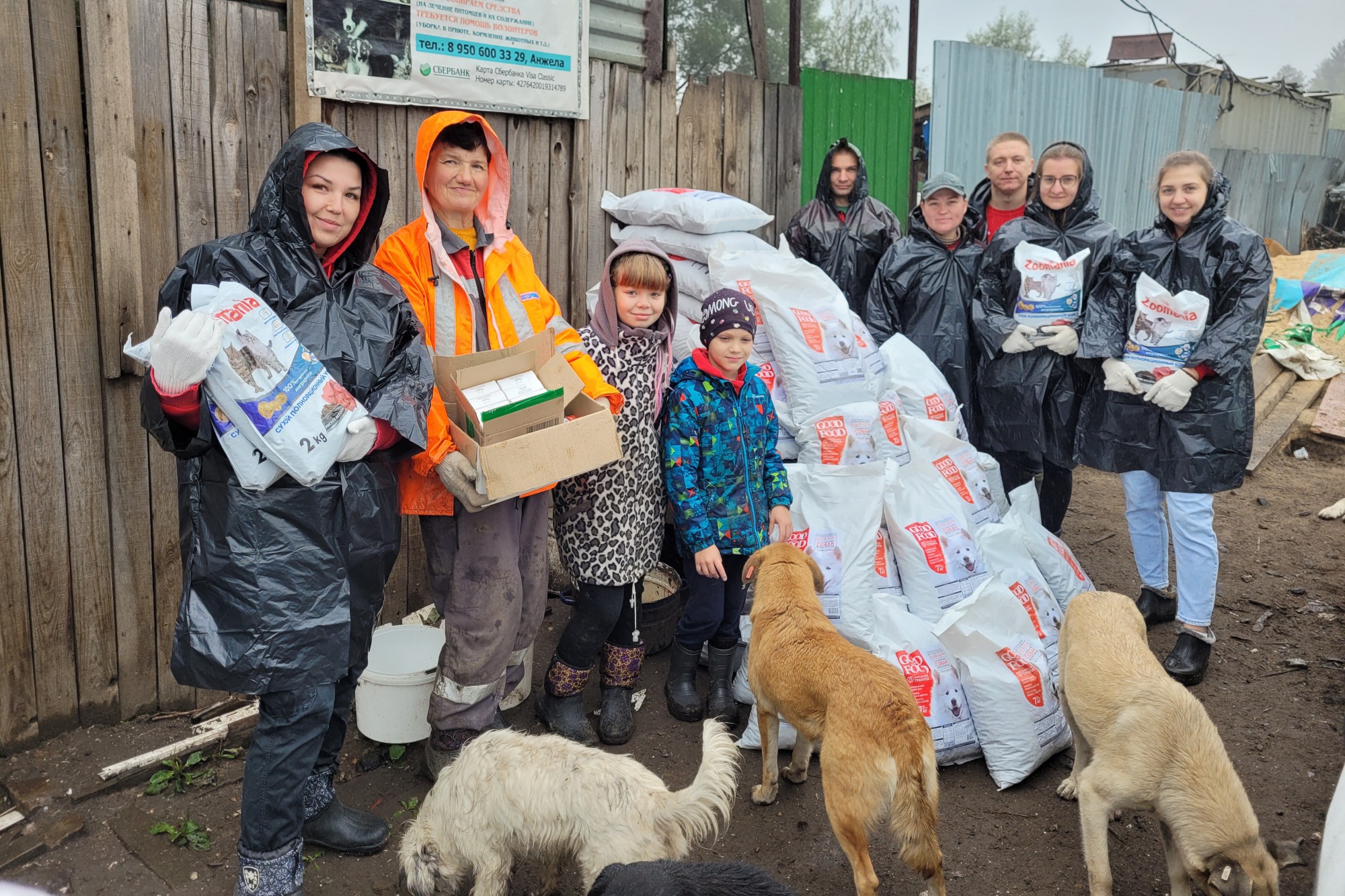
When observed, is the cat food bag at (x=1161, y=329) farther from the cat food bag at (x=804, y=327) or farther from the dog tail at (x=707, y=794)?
the dog tail at (x=707, y=794)

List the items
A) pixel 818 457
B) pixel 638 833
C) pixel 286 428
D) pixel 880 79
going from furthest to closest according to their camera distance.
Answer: pixel 880 79 < pixel 818 457 < pixel 638 833 < pixel 286 428

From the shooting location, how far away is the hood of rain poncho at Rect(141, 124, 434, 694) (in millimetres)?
2428

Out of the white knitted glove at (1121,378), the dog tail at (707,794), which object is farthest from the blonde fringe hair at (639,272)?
the white knitted glove at (1121,378)

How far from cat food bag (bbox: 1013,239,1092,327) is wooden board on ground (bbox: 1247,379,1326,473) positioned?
3.67m

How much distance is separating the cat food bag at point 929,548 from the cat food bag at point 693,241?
139 cm

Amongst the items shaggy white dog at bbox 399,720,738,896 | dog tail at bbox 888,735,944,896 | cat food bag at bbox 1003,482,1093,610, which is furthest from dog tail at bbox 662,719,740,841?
cat food bag at bbox 1003,482,1093,610

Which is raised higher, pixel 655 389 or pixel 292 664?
pixel 655 389

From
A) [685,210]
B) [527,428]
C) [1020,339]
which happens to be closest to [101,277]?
[527,428]

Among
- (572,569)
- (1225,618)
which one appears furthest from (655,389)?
(1225,618)

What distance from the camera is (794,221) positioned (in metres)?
5.46

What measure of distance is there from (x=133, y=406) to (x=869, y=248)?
12.1 feet

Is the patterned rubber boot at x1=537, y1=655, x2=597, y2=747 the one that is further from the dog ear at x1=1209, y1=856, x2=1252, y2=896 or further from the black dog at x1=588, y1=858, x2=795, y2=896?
the dog ear at x1=1209, y1=856, x2=1252, y2=896

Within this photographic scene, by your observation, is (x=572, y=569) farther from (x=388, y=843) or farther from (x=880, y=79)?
(x=880, y=79)

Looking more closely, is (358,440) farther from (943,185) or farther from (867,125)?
(867,125)
